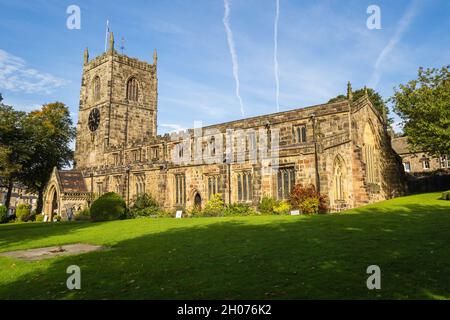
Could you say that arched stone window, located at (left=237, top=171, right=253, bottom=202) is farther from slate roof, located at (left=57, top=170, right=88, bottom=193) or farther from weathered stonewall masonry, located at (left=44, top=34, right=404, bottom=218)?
slate roof, located at (left=57, top=170, right=88, bottom=193)

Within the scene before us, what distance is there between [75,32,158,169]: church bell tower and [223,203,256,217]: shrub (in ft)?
82.1

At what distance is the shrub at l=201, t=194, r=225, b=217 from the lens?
88.4ft

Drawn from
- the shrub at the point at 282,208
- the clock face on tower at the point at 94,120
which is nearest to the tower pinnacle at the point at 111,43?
the clock face on tower at the point at 94,120

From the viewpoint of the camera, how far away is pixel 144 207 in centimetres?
3350

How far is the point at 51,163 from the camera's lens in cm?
4784

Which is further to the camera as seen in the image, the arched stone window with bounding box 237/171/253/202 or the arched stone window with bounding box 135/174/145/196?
the arched stone window with bounding box 135/174/145/196

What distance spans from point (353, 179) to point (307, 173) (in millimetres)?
3830

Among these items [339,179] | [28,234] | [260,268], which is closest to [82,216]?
[28,234]

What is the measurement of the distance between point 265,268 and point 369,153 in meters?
26.3

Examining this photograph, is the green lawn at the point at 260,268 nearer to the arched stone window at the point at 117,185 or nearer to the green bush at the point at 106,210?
the green bush at the point at 106,210

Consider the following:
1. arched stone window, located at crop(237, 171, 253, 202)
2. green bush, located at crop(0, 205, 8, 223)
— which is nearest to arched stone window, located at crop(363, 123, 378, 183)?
arched stone window, located at crop(237, 171, 253, 202)

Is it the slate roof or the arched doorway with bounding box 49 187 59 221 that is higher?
the slate roof

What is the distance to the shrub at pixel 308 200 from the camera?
2286 centimetres

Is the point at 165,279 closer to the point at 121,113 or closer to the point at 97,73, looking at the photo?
the point at 121,113
